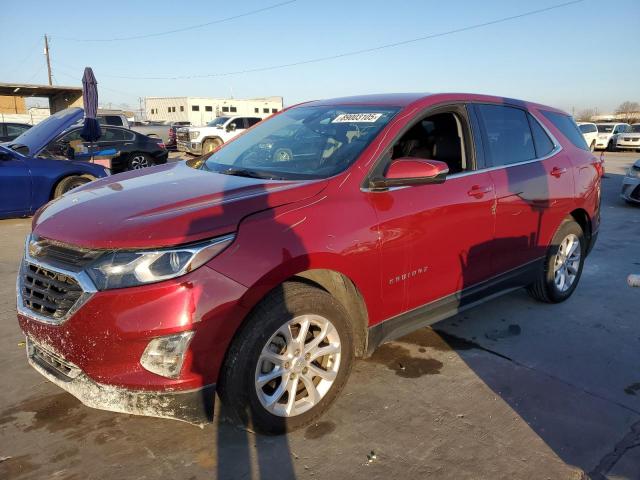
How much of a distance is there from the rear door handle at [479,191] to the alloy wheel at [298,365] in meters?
1.44

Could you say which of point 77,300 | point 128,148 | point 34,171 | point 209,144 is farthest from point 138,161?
point 77,300

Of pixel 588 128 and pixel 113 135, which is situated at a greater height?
pixel 113 135

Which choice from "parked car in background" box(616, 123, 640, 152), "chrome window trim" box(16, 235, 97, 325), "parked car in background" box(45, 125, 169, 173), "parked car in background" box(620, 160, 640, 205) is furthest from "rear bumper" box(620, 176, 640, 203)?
"parked car in background" box(616, 123, 640, 152)

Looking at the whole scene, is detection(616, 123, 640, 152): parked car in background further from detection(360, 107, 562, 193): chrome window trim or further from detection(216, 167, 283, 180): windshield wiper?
detection(216, 167, 283, 180): windshield wiper

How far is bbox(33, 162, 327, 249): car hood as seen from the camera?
228 cm

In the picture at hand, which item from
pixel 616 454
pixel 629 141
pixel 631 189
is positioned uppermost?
pixel 629 141

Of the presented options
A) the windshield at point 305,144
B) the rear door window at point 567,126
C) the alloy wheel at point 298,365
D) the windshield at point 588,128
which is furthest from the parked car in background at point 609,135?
the alloy wheel at point 298,365

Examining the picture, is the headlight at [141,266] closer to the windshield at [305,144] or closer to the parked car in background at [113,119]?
the windshield at [305,144]

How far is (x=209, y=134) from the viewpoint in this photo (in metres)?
20.7

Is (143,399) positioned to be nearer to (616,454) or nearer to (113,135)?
(616,454)

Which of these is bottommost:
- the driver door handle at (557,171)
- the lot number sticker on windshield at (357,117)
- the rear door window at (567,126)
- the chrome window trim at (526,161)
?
the driver door handle at (557,171)

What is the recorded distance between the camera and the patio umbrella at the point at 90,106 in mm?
9305

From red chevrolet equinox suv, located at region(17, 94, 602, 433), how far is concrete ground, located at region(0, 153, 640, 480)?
262 mm

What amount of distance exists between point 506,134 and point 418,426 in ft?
7.88
